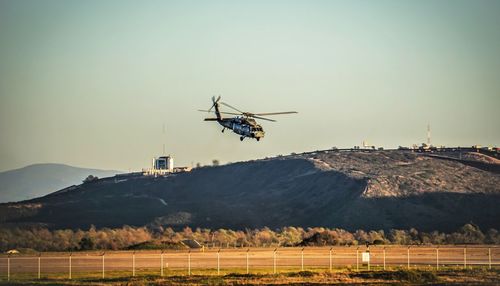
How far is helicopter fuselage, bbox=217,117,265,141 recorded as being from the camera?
98562 mm

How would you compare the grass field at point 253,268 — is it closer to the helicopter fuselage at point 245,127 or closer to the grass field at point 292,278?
the grass field at point 292,278

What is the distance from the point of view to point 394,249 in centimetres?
12488

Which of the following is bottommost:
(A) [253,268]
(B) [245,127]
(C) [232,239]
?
(A) [253,268]

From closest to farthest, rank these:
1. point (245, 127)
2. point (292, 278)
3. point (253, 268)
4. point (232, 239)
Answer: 1. point (292, 278)
2. point (253, 268)
3. point (245, 127)
4. point (232, 239)

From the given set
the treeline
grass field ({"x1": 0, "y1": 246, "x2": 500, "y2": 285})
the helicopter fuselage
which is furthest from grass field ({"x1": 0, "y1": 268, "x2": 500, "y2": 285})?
the treeline

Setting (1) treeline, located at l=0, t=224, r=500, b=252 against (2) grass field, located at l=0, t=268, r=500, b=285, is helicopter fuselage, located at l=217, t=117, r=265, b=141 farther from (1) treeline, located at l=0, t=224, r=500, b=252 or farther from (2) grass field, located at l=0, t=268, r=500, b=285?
(1) treeline, located at l=0, t=224, r=500, b=252

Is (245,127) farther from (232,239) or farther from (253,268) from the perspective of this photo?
(232,239)

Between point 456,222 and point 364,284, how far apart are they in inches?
4402

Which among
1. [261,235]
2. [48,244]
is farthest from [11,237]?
[261,235]

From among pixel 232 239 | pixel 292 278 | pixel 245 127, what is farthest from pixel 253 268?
pixel 232 239

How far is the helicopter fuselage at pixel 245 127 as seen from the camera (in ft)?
323

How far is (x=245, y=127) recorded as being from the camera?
99.6m

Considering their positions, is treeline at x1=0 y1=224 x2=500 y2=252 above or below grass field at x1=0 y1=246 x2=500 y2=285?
above

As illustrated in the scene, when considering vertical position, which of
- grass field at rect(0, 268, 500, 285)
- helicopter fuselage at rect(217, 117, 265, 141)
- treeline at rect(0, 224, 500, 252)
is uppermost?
helicopter fuselage at rect(217, 117, 265, 141)
